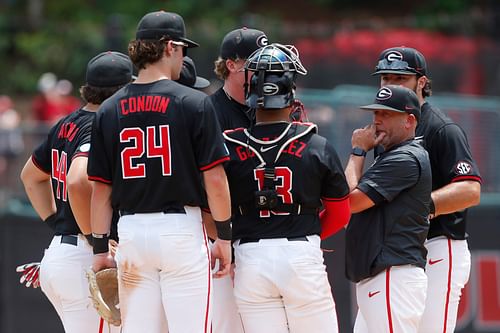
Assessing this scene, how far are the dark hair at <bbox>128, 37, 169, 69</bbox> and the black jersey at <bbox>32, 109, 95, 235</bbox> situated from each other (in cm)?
77

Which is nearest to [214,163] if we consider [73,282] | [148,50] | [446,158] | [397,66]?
[148,50]

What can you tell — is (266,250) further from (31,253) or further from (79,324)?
(31,253)

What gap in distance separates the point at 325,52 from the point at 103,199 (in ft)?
26.5

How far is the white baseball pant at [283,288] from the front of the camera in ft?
18.4

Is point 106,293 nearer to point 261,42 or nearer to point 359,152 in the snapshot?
point 359,152

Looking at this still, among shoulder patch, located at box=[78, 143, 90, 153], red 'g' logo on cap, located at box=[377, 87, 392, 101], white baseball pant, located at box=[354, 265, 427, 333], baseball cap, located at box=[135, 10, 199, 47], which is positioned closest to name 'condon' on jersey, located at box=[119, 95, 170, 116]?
baseball cap, located at box=[135, 10, 199, 47]

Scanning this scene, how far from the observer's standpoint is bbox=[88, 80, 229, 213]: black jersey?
5.55 metres

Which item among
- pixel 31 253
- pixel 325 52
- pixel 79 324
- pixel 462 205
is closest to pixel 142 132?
pixel 79 324

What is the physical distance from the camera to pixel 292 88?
5.80 meters

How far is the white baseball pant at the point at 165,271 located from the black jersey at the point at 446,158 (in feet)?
5.84

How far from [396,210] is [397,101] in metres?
0.63

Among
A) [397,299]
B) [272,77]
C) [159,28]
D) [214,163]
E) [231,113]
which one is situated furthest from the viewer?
[231,113]

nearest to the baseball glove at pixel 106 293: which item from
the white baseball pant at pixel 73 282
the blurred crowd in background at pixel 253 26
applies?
the white baseball pant at pixel 73 282

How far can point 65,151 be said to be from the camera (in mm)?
6387
